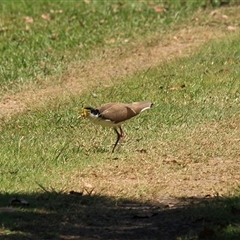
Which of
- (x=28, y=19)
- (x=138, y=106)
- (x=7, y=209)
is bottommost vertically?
(x=28, y=19)

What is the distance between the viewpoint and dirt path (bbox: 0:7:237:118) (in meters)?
12.7

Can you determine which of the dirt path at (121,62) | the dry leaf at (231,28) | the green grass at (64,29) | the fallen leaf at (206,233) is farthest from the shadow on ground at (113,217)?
the dry leaf at (231,28)

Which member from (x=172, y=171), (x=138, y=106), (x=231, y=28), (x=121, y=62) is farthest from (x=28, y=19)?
(x=172, y=171)

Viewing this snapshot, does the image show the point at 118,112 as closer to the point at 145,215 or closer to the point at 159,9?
the point at 145,215

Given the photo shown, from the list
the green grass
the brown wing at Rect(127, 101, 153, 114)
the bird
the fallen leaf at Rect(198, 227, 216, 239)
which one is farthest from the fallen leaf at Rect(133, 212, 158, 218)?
the green grass

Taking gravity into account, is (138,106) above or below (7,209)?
below

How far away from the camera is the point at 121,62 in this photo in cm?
1436

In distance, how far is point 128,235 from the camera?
7.28m

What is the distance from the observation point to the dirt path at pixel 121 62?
41.7 ft

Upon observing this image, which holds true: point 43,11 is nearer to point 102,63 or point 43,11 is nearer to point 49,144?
point 102,63

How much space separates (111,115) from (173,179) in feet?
3.45

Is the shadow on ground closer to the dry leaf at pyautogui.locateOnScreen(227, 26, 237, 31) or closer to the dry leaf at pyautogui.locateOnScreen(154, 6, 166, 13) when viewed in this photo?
the dry leaf at pyautogui.locateOnScreen(227, 26, 237, 31)

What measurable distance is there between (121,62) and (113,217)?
681 cm

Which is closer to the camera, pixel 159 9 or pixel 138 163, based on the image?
pixel 138 163
